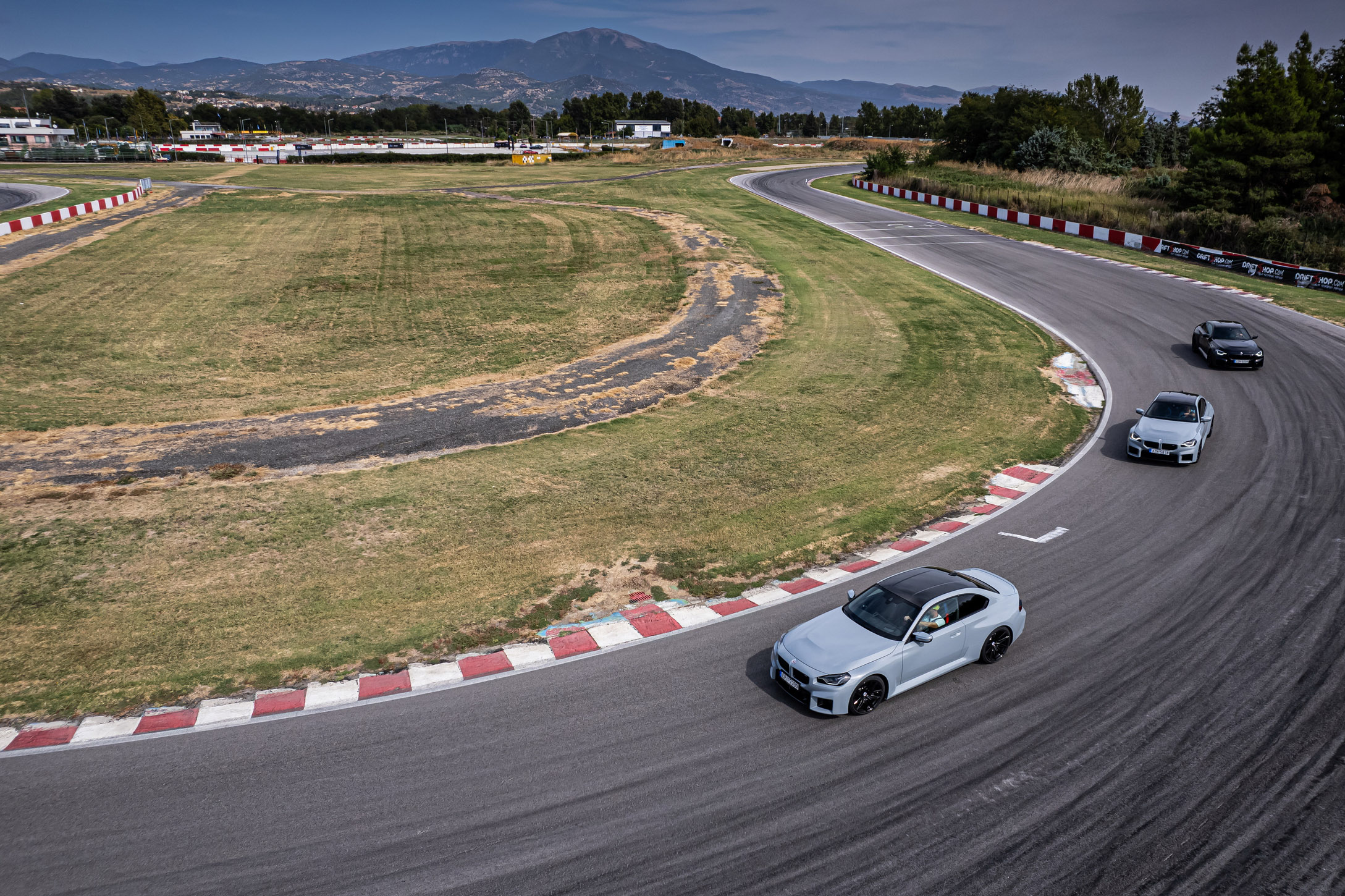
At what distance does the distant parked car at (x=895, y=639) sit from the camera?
9.49 meters

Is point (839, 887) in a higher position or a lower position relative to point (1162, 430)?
lower

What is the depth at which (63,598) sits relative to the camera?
1210 cm

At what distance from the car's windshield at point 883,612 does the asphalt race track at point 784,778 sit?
986 millimetres

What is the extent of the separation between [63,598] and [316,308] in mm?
21715

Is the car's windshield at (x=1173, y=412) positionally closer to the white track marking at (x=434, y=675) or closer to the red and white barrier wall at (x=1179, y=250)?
the white track marking at (x=434, y=675)

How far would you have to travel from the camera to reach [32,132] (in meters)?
166

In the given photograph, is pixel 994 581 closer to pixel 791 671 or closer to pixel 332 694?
pixel 791 671

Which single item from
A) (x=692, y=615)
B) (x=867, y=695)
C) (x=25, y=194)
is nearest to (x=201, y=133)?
(x=25, y=194)

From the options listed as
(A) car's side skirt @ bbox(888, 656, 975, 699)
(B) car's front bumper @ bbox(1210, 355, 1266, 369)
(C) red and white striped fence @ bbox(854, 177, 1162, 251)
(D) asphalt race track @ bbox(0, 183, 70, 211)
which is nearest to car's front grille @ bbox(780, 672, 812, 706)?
(A) car's side skirt @ bbox(888, 656, 975, 699)

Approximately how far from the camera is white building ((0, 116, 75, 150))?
164 meters

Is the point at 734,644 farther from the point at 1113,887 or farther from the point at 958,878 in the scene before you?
the point at 1113,887

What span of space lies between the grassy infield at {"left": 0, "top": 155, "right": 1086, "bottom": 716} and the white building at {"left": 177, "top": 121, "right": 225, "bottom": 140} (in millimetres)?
170777

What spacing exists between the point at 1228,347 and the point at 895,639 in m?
21.8

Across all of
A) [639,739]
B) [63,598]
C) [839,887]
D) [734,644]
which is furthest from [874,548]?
[63,598]
